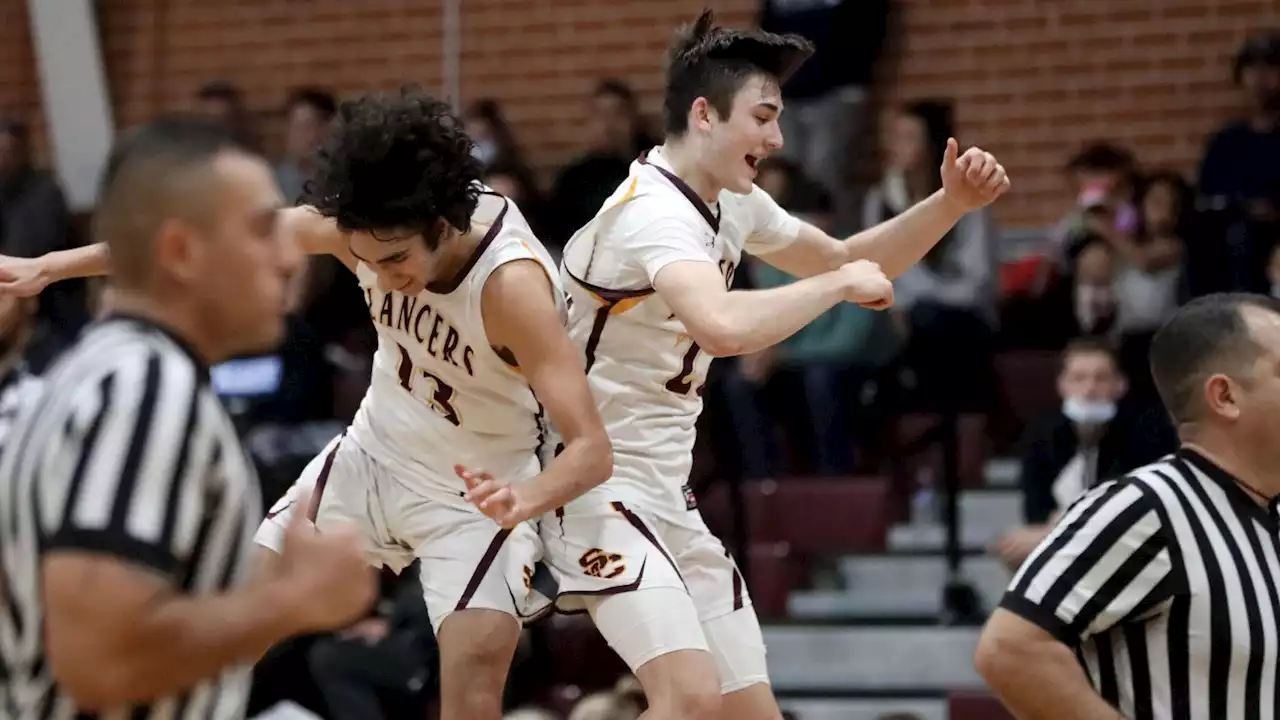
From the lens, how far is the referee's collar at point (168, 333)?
2508mm

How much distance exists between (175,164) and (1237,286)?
626 centimetres

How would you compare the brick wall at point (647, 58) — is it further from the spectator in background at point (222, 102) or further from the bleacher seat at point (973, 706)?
the bleacher seat at point (973, 706)

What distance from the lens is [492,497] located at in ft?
12.0

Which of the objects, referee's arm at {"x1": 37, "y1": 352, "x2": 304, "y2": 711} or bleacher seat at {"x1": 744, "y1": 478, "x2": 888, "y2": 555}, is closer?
referee's arm at {"x1": 37, "y1": 352, "x2": 304, "y2": 711}

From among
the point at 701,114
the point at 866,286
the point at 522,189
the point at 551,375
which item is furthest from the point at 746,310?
the point at 522,189

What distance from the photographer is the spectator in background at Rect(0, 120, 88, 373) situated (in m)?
10.1

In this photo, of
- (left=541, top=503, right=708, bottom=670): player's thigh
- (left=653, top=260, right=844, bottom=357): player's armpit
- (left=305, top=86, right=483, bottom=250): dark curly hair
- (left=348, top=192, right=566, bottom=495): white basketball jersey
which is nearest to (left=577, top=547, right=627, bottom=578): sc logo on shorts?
(left=541, top=503, right=708, bottom=670): player's thigh

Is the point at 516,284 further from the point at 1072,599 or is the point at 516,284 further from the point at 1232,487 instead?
the point at 1232,487

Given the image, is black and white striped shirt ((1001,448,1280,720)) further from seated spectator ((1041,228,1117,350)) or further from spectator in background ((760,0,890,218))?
spectator in background ((760,0,890,218))

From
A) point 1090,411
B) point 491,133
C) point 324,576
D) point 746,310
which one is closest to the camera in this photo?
point 324,576

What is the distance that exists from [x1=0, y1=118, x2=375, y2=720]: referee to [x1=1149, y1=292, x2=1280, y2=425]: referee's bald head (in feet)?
5.78

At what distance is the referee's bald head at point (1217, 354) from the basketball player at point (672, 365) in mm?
934

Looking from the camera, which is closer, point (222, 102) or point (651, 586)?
point (651, 586)

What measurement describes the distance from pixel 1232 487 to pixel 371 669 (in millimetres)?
4604
